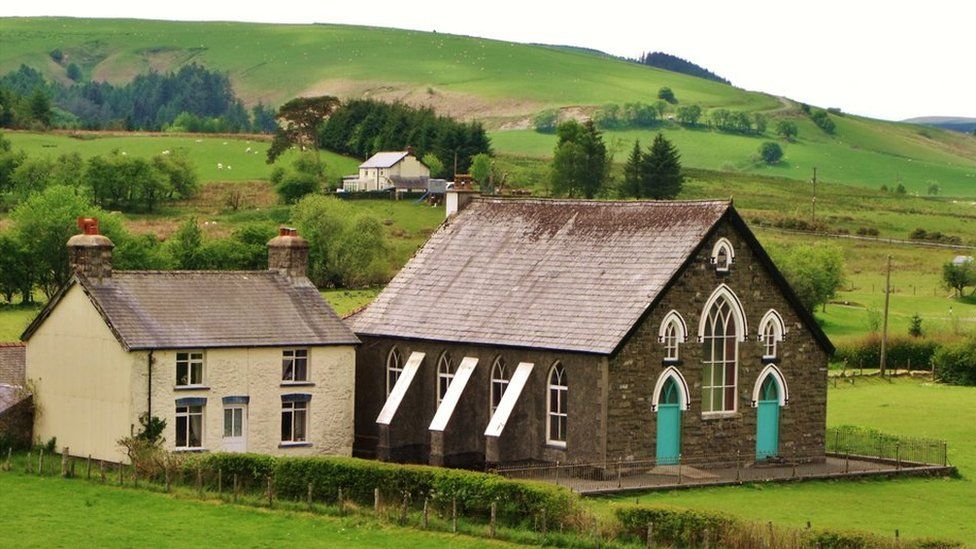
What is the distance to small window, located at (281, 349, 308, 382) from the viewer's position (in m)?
50.4

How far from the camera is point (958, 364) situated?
8162cm

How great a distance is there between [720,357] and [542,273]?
5489 millimetres

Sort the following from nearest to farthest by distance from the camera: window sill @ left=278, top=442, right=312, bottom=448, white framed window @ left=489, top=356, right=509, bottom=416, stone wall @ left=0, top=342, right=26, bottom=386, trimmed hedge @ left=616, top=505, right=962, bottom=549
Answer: trimmed hedge @ left=616, top=505, right=962, bottom=549
white framed window @ left=489, top=356, right=509, bottom=416
window sill @ left=278, top=442, right=312, bottom=448
stone wall @ left=0, top=342, right=26, bottom=386

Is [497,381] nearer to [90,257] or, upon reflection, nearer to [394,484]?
[394,484]

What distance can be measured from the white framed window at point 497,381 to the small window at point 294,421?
521 cm

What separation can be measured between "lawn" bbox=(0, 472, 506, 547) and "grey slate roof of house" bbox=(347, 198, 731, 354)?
1029 centimetres

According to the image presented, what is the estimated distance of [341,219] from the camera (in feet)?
335

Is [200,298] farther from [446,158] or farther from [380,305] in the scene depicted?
[446,158]

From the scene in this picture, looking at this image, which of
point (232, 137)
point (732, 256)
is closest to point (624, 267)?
point (732, 256)

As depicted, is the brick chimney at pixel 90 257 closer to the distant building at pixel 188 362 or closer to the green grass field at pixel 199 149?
the distant building at pixel 188 362

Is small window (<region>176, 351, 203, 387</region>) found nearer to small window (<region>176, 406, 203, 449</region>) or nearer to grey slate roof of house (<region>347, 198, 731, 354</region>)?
small window (<region>176, 406, 203, 449</region>)

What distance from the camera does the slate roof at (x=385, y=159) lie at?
14299 centimetres

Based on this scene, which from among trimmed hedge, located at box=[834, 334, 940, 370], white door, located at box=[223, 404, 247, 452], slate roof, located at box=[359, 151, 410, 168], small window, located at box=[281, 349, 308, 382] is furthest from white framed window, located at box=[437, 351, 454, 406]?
slate roof, located at box=[359, 151, 410, 168]

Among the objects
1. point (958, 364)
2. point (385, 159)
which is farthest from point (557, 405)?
point (385, 159)
